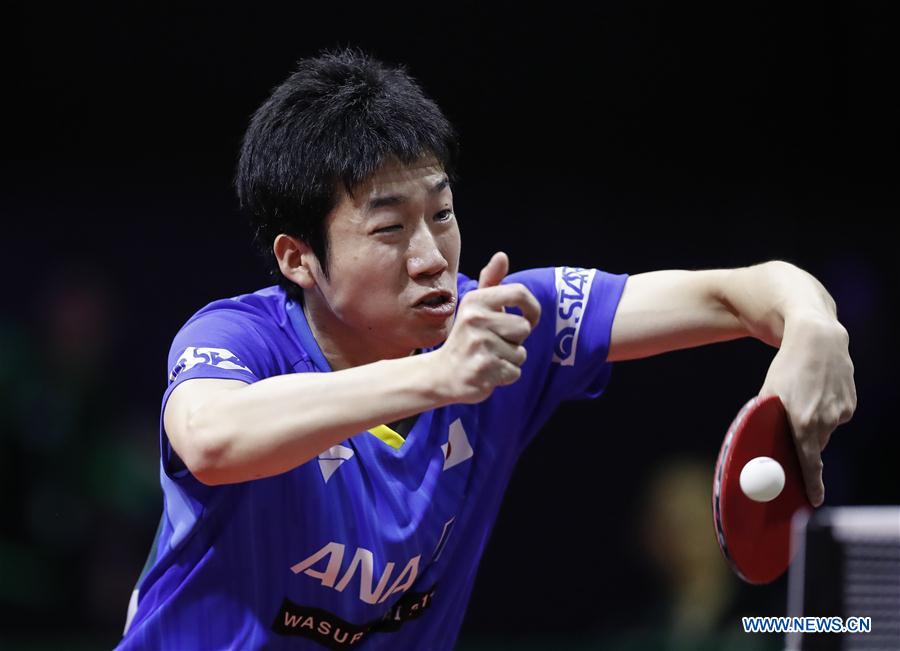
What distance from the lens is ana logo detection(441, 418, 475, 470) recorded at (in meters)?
2.89

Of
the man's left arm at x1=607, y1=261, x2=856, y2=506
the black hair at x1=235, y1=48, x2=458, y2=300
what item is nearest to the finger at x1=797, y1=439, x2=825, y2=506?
the man's left arm at x1=607, y1=261, x2=856, y2=506

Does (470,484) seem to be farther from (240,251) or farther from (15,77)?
(15,77)

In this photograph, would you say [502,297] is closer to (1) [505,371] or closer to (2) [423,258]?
(1) [505,371]

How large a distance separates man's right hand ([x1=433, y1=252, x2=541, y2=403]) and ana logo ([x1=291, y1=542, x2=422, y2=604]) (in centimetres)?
72

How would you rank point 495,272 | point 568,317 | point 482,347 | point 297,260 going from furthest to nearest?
point 568,317, point 297,260, point 495,272, point 482,347

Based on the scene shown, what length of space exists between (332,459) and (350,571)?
25cm

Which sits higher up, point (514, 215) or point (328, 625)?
point (514, 215)

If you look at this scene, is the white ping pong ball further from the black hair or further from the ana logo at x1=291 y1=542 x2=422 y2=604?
the black hair

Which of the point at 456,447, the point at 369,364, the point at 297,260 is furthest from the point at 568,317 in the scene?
the point at 369,364

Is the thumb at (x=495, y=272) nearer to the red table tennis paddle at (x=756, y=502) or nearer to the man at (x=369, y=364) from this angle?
the man at (x=369, y=364)

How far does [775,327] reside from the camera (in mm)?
2715

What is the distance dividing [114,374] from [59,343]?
0.36m

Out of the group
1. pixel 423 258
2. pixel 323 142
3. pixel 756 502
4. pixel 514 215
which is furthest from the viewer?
pixel 514 215

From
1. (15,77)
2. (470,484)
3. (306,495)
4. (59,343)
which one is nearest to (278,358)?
(306,495)
